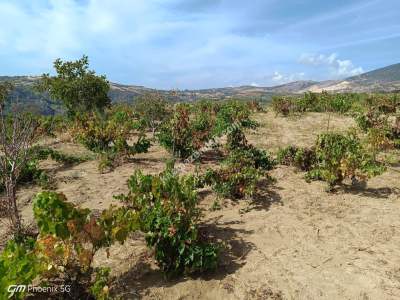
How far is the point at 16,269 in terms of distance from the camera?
3.73 m

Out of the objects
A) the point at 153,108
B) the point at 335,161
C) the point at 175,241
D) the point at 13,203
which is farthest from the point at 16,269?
the point at 153,108

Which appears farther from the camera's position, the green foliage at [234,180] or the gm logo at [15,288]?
the green foliage at [234,180]

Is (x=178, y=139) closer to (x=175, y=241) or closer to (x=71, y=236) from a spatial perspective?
(x=175, y=241)

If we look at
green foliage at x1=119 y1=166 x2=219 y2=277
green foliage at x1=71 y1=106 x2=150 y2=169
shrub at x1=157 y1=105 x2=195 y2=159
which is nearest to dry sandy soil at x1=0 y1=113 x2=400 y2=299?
green foliage at x1=119 y1=166 x2=219 y2=277

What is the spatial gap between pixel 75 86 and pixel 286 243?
1418cm

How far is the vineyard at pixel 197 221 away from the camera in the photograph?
4375mm

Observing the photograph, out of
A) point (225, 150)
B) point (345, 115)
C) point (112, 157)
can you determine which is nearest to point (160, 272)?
point (112, 157)

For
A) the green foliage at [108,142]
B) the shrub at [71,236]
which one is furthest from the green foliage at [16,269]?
the green foliage at [108,142]

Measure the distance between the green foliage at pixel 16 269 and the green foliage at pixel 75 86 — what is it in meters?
14.4

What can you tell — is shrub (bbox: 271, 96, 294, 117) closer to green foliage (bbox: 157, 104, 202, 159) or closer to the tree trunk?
green foliage (bbox: 157, 104, 202, 159)

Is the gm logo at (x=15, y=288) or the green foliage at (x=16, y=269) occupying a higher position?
the green foliage at (x=16, y=269)

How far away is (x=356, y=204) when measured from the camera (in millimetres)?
7262

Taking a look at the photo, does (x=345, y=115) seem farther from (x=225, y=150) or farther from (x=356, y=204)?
(x=356, y=204)

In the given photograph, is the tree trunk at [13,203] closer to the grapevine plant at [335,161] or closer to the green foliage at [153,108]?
the grapevine plant at [335,161]
